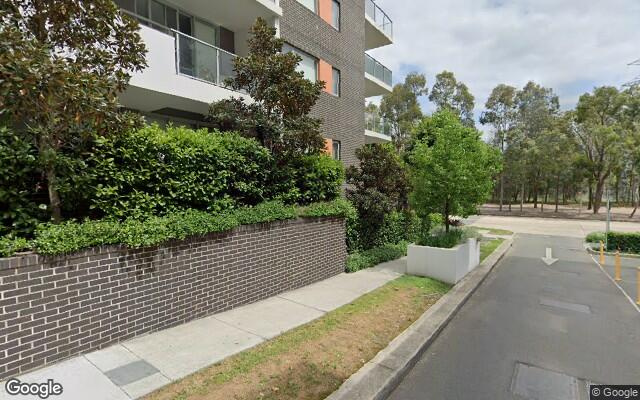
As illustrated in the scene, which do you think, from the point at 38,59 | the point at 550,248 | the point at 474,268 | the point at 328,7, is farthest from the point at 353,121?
the point at 38,59

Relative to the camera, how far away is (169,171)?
17.4 ft

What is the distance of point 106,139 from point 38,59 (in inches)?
50.3

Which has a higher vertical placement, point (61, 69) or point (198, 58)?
point (198, 58)

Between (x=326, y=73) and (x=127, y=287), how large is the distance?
1153cm

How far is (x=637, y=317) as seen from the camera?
641cm

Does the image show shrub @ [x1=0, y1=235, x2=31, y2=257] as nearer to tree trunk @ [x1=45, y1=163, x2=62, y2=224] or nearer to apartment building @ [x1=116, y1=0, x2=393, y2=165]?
tree trunk @ [x1=45, y1=163, x2=62, y2=224]

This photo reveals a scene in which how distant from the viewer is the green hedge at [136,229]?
384cm

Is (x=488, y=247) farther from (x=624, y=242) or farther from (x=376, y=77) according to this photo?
(x=376, y=77)

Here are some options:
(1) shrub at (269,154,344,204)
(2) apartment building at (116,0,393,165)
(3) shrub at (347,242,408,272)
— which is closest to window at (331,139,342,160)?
(2) apartment building at (116,0,393,165)

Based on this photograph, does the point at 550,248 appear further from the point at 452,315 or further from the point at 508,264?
the point at 452,315

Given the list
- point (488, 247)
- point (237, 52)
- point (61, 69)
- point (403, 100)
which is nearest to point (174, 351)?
point (61, 69)

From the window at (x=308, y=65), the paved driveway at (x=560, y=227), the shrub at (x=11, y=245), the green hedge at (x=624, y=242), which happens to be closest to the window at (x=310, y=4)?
the window at (x=308, y=65)

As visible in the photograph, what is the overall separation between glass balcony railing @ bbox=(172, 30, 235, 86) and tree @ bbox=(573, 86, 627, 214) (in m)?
34.4

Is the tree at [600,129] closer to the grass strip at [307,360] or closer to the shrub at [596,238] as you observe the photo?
the shrub at [596,238]
